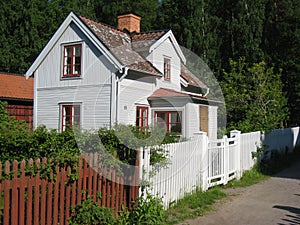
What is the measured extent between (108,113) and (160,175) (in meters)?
8.22

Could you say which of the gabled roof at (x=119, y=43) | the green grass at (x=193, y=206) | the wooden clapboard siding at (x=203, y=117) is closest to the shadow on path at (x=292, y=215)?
the green grass at (x=193, y=206)

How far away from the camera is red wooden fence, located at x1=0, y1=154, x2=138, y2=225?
403 centimetres

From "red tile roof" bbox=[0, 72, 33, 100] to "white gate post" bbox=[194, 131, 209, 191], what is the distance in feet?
52.8

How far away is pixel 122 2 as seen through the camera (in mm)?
39312

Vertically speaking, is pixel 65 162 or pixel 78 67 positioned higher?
pixel 78 67

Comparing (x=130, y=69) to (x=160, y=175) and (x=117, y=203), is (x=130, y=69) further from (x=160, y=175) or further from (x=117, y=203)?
(x=117, y=203)

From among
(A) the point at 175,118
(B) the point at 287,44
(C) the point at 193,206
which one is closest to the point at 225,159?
(C) the point at 193,206

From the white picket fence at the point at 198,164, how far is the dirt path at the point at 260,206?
762mm

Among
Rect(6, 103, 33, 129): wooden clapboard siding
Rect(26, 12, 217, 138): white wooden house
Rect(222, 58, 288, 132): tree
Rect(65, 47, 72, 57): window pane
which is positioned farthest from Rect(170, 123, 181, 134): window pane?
Rect(6, 103, 33, 129): wooden clapboard siding

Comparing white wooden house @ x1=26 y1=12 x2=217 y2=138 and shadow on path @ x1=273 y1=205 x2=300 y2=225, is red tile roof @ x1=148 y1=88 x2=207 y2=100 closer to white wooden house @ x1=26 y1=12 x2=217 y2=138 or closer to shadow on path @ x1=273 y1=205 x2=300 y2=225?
white wooden house @ x1=26 y1=12 x2=217 y2=138

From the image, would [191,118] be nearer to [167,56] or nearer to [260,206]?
[167,56]

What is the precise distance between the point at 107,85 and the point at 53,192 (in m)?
10.1

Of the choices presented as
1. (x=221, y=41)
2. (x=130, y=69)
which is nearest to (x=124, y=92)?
(x=130, y=69)

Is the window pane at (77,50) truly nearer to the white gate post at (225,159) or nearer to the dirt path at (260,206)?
the white gate post at (225,159)
